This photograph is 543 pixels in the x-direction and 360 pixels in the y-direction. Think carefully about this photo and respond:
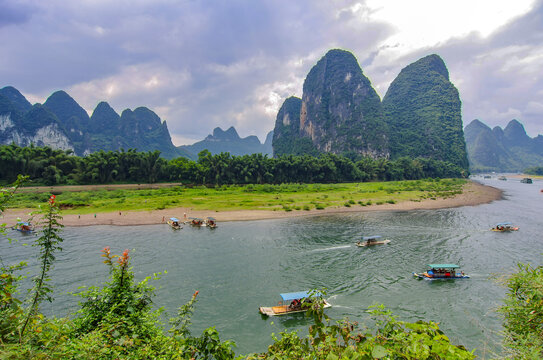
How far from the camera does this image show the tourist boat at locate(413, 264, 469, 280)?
2436cm

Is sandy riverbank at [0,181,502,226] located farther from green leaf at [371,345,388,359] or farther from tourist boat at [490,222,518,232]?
green leaf at [371,345,388,359]

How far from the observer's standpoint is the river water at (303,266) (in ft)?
60.3

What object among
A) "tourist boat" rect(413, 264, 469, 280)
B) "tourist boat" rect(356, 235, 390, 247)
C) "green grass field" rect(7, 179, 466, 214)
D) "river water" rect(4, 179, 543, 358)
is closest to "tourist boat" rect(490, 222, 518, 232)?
"river water" rect(4, 179, 543, 358)

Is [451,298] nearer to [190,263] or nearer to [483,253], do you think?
[483,253]

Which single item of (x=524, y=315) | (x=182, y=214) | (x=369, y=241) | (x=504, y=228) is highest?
(x=524, y=315)

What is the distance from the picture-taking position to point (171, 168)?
94.8 metres

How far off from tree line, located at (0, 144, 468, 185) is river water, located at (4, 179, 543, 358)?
151 feet

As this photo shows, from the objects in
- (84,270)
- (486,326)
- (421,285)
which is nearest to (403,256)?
(421,285)

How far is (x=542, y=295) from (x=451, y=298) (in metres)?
16.8

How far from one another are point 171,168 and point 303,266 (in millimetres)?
79255

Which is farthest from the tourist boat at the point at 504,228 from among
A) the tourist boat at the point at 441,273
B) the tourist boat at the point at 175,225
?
the tourist boat at the point at 175,225

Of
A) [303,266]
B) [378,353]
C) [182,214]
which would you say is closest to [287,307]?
[303,266]

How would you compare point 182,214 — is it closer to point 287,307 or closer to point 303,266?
point 303,266

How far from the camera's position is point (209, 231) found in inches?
1583
